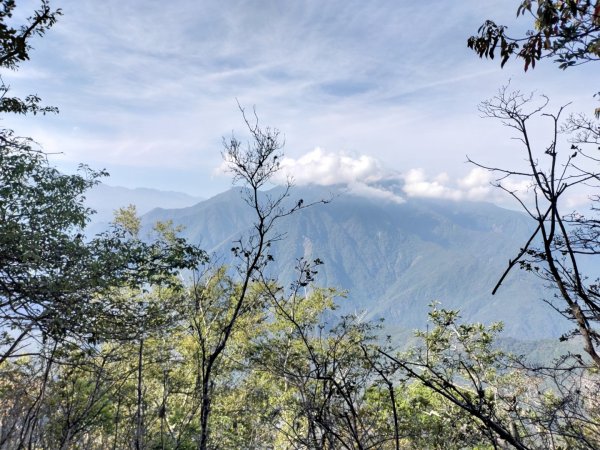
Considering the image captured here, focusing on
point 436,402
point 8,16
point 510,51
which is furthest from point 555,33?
point 436,402

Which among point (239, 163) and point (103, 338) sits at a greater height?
point (239, 163)

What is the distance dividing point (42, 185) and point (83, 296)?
2.68 metres

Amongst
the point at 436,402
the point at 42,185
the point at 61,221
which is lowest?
the point at 436,402

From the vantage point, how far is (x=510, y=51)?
153 inches

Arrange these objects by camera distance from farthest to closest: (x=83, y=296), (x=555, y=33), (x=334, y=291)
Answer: (x=334, y=291), (x=83, y=296), (x=555, y=33)

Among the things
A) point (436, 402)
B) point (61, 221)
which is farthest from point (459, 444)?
point (61, 221)

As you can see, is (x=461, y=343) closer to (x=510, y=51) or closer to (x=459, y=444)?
(x=459, y=444)

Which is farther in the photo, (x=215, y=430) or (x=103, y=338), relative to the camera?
(x=215, y=430)

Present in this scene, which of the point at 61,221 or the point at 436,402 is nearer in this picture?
the point at 61,221

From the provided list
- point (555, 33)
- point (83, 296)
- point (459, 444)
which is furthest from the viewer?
point (459, 444)

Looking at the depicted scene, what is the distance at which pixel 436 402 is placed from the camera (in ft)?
62.4

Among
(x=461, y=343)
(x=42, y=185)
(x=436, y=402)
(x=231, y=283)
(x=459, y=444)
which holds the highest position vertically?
(x=231, y=283)

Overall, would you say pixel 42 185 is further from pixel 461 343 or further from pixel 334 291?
pixel 334 291

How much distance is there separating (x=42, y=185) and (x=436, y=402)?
58.4 feet
